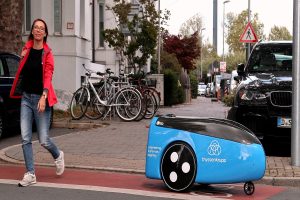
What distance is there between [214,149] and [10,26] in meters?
9.42

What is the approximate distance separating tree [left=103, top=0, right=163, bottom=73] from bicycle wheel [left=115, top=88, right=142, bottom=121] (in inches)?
180

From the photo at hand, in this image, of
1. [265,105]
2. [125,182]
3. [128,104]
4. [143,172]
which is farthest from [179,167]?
[128,104]

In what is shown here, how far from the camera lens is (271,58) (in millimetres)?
11578

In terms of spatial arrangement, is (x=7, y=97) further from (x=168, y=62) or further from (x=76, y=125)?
(x=168, y=62)

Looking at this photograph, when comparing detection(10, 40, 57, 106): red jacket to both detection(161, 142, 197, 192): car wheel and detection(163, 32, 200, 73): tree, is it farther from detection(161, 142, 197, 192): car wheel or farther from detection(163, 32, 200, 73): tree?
detection(163, 32, 200, 73): tree

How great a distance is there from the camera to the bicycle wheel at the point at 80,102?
14.7m

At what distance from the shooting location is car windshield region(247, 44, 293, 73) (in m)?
11.4

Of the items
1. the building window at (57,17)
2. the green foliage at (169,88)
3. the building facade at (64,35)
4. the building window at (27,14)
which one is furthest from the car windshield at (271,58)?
the green foliage at (169,88)

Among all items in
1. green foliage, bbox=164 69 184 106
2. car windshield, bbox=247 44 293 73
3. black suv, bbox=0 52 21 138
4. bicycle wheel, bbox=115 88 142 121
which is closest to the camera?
car windshield, bbox=247 44 293 73

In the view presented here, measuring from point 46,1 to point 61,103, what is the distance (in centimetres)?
393

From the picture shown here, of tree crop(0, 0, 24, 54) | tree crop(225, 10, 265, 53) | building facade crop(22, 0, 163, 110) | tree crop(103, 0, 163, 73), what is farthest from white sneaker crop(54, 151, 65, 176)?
tree crop(225, 10, 265, 53)

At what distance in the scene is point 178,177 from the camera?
23.0ft

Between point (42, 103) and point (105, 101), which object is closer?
point (42, 103)

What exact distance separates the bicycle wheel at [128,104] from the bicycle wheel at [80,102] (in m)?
0.77
